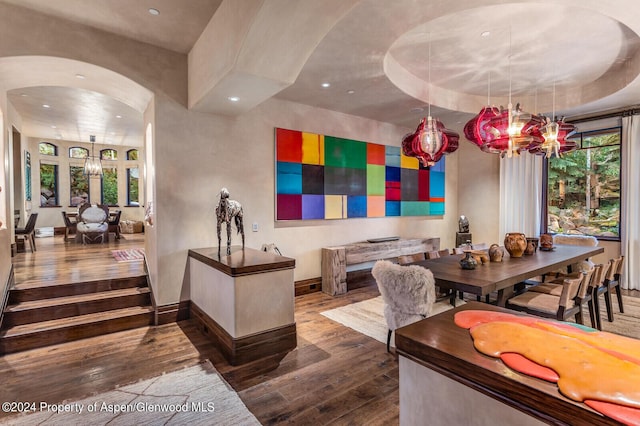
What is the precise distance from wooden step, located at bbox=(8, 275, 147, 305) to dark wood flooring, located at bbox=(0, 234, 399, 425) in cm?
24

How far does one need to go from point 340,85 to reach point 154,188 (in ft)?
8.99

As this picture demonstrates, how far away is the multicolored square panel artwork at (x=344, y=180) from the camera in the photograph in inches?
199

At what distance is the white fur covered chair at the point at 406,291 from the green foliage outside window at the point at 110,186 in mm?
11919

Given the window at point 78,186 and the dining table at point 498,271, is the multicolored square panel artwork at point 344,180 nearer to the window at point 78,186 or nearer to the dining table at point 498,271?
the dining table at point 498,271

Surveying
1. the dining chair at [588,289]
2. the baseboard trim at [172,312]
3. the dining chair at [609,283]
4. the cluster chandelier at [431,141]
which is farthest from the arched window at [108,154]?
the dining chair at [609,283]

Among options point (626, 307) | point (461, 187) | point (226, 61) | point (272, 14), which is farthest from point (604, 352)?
point (461, 187)

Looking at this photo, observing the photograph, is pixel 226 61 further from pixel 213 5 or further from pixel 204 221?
pixel 204 221

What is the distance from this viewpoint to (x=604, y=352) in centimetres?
109

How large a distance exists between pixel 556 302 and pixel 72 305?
5.16 meters

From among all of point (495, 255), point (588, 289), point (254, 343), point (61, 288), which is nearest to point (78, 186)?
point (61, 288)

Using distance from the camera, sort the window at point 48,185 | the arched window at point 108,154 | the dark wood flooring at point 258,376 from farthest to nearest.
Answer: the arched window at point 108,154
the window at point 48,185
the dark wood flooring at point 258,376

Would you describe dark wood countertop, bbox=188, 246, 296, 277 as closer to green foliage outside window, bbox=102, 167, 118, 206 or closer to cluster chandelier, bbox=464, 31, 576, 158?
cluster chandelier, bbox=464, 31, 576, 158

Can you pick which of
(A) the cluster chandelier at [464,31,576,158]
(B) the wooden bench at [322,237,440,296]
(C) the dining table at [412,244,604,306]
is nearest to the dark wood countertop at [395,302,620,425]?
(C) the dining table at [412,244,604,306]

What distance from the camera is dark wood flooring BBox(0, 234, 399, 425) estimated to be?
7.68ft
